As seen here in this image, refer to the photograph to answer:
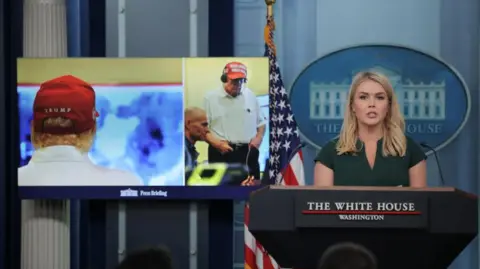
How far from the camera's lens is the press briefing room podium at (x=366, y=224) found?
207cm

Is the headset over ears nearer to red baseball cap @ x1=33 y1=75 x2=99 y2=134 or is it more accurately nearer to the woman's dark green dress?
red baseball cap @ x1=33 y1=75 x2=99 y2=134

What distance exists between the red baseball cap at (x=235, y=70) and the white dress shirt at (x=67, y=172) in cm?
81

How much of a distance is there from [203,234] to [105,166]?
34.7 inches

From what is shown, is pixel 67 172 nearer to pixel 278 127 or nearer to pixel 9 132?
pixel 9 132

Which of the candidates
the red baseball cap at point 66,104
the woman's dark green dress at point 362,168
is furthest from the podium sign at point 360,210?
the red baseball cap at point 66,104

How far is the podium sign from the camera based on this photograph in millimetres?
2098

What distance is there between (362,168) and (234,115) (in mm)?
1288

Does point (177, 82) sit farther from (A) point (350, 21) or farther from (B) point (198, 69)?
(A) point (350, 21)

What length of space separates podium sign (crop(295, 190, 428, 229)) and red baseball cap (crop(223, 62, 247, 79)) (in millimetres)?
2010

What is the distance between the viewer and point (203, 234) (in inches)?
183

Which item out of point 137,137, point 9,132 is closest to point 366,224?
point 137,137

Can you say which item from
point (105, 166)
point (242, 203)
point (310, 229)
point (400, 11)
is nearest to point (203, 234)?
point (242, 203)

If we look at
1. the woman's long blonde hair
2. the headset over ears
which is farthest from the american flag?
the woman's long blonde hair

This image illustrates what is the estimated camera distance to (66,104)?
416 centimetres
